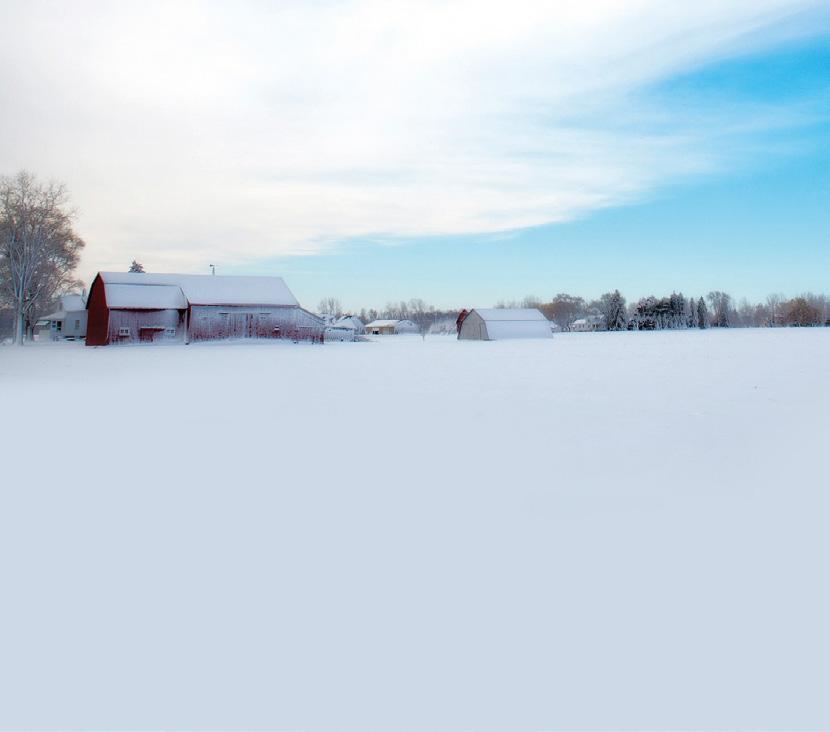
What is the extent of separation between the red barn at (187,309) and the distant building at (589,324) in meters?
77.4

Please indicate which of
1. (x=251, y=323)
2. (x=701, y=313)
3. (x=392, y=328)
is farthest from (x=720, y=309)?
(x=251, y=323)

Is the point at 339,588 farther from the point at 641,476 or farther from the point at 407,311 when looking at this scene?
the point at 407,311

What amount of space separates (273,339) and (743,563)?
1773 inches

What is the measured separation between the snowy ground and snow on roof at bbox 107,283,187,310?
127ft

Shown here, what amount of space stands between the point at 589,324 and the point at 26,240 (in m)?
106

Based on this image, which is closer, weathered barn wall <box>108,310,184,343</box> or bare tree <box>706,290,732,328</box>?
weathered barn wall <box>108,310,184,343</box>

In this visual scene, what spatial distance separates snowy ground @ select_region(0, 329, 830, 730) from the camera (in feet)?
9.08


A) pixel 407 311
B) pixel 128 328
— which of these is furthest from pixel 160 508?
pixel 407 311

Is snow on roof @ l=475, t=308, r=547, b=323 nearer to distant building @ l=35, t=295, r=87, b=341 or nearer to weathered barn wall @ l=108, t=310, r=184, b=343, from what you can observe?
weathered barn wall @ l=108, t=310, r=184, b=343

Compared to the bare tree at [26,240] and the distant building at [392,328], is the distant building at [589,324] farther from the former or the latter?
the bare tree at [26,240]

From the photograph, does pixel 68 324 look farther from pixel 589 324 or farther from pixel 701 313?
pixel 701 313

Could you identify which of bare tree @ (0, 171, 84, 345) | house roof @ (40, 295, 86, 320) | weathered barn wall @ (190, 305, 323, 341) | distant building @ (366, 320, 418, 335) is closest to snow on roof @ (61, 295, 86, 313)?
house roof @ (40, 295, 86, 320)

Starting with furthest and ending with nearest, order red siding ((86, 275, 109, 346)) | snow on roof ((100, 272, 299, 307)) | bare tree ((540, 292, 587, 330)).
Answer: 1. bare tree ((540, 292, 587, 330))
2. snow on roof ((100, 272, 299, 307))
3. red siding ((86, 275, 109, 346))

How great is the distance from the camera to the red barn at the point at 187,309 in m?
43.4
